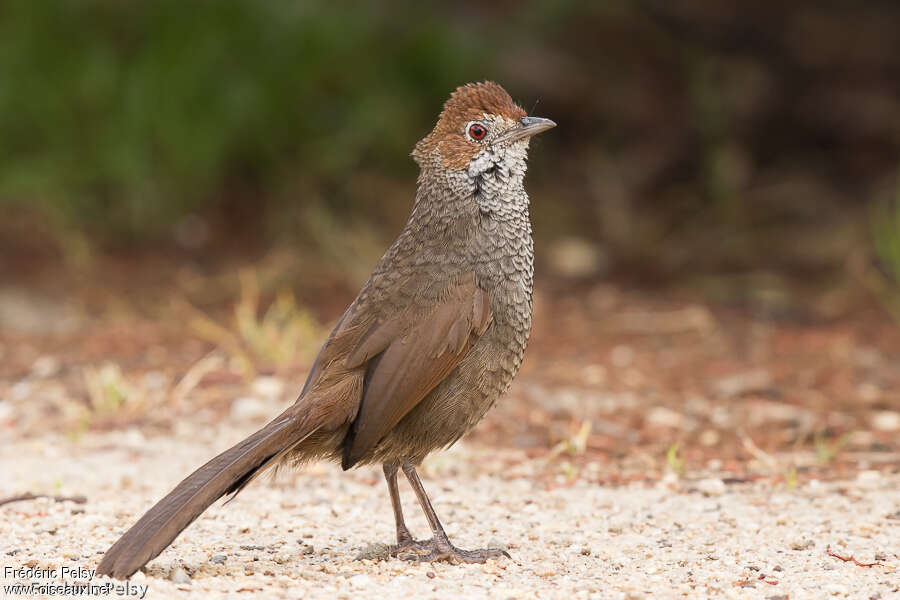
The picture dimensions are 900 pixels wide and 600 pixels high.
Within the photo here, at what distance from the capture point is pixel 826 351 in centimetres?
680

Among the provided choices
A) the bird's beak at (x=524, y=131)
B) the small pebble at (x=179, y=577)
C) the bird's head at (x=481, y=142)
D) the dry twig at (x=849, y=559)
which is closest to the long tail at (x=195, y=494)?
the small pebble at (x=179, y=577)

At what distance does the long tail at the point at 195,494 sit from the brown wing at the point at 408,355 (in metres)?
0.19

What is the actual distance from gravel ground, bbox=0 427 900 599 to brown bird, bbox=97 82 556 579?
266 mm

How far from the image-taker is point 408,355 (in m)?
3.64

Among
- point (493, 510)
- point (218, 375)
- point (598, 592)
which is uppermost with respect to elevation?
point (218, 375)

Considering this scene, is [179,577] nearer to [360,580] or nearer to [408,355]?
[360,580]

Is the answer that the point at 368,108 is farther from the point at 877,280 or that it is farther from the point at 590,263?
the point at 877,280

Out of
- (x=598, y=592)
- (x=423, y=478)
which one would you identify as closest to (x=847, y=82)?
(x=423, y=478)

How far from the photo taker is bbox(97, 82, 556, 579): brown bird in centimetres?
358

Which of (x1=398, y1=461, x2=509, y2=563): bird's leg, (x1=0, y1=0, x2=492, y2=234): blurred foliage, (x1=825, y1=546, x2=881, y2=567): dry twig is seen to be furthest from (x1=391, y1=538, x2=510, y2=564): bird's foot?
(x1=0, y1=0, x2=492, y2=234): blurred foliage

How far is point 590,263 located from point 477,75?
Result: 5.14ft

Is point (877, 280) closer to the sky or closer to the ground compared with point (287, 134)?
closer to the ground

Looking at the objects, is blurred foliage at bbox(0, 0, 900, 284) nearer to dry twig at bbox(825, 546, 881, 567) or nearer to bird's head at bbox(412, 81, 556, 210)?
bird's head at bbox(412, 81, 556, 210)

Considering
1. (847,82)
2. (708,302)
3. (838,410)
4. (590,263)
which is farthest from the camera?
(847,82)
